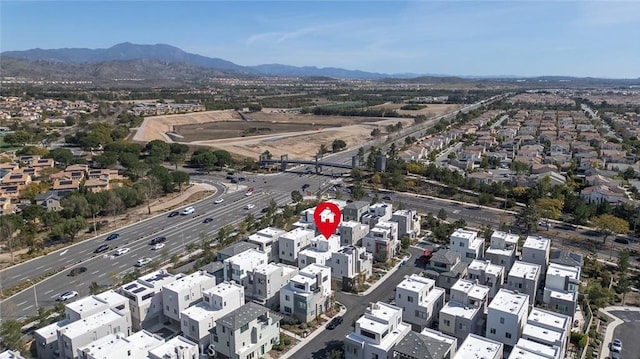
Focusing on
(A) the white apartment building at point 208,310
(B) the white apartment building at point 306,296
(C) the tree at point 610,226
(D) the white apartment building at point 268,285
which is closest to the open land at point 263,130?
(C) the tree at point 610,226

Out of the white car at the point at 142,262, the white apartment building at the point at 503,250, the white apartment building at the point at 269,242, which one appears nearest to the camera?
the white apartment building at the point at 503,250

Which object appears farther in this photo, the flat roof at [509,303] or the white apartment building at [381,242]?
the white apartment building at [381,242]

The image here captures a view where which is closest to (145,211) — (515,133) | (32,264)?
(32,264)

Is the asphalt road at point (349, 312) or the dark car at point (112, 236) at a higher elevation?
the dark car at point (112, 236)

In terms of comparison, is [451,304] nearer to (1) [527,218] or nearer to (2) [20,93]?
(1) [527,218]

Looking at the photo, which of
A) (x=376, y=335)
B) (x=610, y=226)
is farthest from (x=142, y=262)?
(x=610, y=226)

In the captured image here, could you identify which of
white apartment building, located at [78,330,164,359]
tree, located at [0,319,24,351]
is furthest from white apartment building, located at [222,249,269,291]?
tree, located at [0,319,24,351]

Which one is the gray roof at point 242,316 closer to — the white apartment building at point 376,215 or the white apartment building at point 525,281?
the white apartment building at point 525,281
